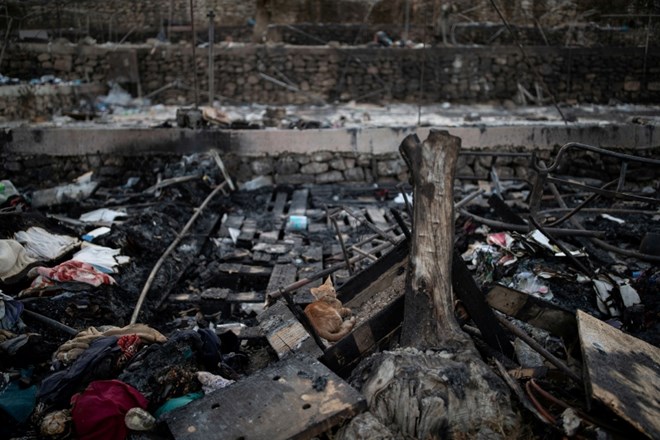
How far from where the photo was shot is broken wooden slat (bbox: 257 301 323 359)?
138 inches

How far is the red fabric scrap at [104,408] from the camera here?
279 centimetres

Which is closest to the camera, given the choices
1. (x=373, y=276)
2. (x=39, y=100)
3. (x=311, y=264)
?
(x=373, y=276)

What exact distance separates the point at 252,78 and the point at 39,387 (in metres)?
10.8

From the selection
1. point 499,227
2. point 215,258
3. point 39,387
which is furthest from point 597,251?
point 39,387

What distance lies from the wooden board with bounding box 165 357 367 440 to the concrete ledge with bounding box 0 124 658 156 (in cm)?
666

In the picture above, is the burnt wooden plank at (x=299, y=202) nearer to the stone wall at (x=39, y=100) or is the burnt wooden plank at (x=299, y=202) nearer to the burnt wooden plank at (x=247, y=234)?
the burnt wooden plank at (x=247, y=234)

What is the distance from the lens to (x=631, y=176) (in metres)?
9.04

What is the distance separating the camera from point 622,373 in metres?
2.81

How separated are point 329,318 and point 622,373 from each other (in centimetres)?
182

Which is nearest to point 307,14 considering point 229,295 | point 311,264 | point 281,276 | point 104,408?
point 311,264

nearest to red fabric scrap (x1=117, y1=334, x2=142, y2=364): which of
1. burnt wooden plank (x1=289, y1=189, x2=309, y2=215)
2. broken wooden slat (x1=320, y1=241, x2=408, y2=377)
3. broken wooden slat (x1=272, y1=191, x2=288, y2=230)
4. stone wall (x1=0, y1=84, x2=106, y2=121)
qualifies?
broken wooden slat (x1=320, y1=241, x2=408, y2=377)

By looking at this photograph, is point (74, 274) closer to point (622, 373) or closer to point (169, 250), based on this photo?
point (169, 250)

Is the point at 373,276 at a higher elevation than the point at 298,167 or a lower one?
lower

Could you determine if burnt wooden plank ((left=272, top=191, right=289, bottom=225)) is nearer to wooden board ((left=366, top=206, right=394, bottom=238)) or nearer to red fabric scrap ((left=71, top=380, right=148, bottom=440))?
wooden board ((left=366, top=206, right=394, bottom=238))
